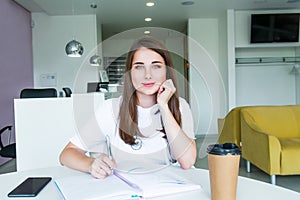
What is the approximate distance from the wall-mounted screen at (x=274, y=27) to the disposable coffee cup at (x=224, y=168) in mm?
5676

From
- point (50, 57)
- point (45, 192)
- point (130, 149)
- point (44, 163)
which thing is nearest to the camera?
point (45, 192)

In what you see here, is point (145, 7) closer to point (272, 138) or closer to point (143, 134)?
point (272, 138)

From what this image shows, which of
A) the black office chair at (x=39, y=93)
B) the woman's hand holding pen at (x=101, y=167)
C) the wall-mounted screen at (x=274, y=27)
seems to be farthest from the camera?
the wall-mounted screen at (x=274, y=27)

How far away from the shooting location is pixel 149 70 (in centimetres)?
106

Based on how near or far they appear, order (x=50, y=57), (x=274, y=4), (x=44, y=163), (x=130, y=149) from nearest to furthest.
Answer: (x=130, y=149) → (x=44, y=163) → (x=274, y=4) → (x=50, y=57)

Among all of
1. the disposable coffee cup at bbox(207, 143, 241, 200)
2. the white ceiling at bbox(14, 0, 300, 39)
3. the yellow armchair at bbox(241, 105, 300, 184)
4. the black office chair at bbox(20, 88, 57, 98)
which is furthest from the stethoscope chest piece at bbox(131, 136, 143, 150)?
the white ceiling at bbox(14, 0, 300, 39)

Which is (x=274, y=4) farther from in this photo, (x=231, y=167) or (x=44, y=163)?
(x=231, y=167)

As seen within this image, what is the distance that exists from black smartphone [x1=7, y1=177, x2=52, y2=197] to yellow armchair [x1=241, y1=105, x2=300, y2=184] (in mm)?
2526

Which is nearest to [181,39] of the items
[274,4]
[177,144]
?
[177,144]

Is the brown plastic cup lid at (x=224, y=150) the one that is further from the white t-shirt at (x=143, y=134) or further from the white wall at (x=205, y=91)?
the white t-shirt at (x=143, y=134)

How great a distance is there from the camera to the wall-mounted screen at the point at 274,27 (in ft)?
19.5

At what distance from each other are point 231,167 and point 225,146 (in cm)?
5

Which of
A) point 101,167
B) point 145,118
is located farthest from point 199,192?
point 145,118

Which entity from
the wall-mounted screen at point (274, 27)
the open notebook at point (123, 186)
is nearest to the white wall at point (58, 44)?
the wall-mounted screen at point (274, 27)
